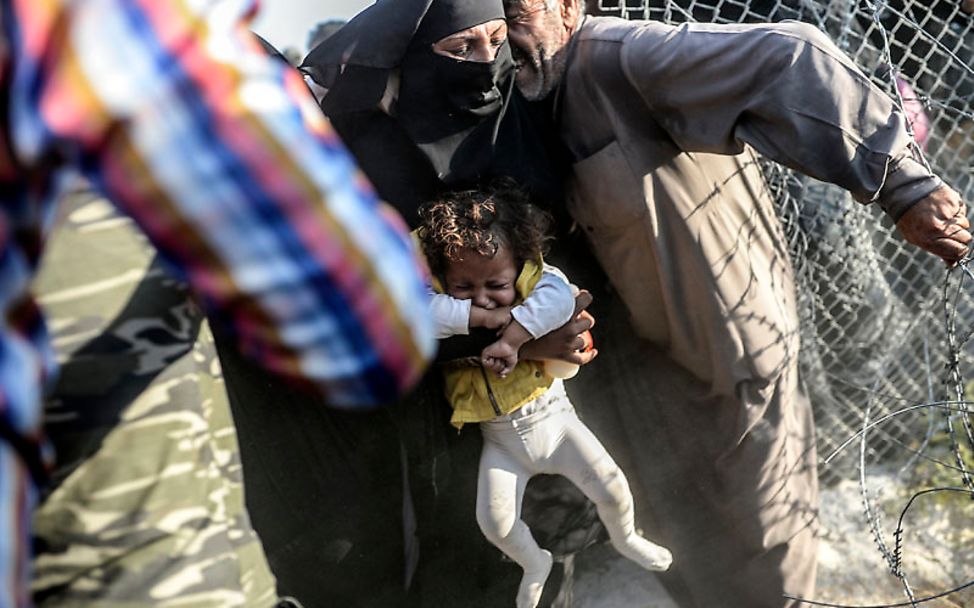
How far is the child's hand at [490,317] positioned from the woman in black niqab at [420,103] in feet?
0.96

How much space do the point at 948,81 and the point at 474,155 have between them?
2.54m

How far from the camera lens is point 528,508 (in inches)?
106

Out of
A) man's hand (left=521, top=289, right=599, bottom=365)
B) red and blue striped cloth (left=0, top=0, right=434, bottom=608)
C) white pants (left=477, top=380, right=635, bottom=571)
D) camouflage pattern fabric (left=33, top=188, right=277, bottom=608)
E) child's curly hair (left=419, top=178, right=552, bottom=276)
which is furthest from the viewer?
white pants (left=477, top=380, right=635, bottom=571)

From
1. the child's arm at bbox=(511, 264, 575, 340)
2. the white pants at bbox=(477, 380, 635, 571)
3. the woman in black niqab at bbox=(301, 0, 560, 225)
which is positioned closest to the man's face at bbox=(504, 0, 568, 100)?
the woman in black niqab at bbox=(301, 0, 560, 225)

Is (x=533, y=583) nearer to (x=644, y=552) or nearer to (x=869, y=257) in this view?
(x=644, y=552)

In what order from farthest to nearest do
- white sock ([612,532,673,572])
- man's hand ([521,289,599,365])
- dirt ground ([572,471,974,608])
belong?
dirt ground ([572,471,974,608]), white sock ([612,532,673,572]), man's hand ([521,289,599,365])

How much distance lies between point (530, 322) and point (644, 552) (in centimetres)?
84

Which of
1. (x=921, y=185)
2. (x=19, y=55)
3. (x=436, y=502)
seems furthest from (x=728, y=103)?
(x=19, y=55)

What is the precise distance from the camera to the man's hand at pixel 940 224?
2.21 m

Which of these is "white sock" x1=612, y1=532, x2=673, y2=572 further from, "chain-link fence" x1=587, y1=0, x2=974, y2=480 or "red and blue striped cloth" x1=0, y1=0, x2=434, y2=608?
"red and blue striped cloth" x1=0, y1=0, x2=434, y2=608

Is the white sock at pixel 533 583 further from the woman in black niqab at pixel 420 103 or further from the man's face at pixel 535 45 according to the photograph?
the man's face at pixel 535 45

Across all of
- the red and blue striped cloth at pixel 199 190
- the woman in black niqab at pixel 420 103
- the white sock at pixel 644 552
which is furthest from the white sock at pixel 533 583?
the red and blue striped cloth at pixel 199 190

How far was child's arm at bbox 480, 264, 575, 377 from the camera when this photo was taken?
2.22 m

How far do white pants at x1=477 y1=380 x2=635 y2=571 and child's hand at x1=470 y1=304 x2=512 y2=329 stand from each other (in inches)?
10.8
